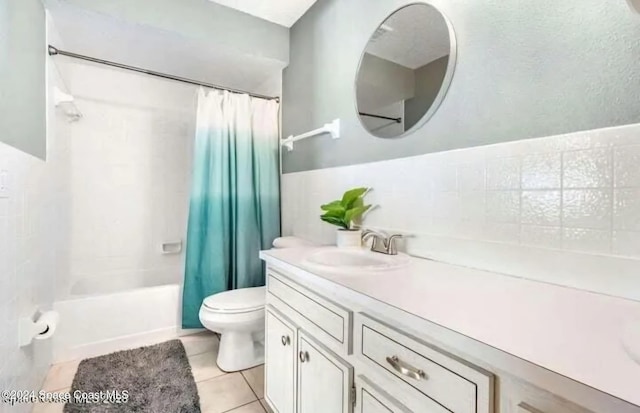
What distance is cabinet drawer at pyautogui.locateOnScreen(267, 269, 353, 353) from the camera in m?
0.87

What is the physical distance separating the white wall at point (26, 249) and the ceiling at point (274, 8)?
3.99ft

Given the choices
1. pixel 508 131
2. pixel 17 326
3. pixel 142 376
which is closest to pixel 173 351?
pixel 142 376

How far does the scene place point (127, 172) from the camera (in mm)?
2572

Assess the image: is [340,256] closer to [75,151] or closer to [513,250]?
[513,250]

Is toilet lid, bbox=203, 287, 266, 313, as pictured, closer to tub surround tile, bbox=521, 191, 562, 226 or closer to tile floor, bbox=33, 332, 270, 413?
tile floor, bbox=33, 332, 270, 413

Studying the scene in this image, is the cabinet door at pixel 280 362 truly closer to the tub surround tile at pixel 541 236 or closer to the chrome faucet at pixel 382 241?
the chrome faucet at pixel 382 241

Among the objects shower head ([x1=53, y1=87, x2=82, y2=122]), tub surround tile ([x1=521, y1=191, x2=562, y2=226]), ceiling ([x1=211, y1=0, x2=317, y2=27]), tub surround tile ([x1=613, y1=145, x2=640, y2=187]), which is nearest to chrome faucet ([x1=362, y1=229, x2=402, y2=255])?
tub surround tile ([x1=521, y1=191, x2=562, y2=226])

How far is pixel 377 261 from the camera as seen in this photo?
1.21m

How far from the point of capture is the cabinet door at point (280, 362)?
1.15 meters

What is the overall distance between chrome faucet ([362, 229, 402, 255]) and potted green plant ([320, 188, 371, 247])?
45 millimetres

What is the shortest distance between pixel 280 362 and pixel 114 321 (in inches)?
54.2

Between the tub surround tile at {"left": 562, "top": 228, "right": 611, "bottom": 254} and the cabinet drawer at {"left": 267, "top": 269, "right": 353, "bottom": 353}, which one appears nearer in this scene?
the tub surround tile at {"left": 562, "top": 228, "right": 611, "bottom": 254}

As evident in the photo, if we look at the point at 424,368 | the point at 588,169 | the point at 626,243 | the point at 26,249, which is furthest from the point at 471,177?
the point at 26,249

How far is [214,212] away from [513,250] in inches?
69.5
